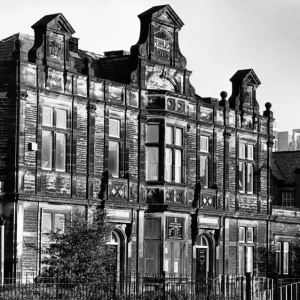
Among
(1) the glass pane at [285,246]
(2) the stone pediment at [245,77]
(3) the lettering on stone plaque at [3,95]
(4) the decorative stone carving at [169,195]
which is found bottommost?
(1) the glass pane at [285,246]

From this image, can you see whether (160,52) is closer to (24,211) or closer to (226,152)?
(226,152)

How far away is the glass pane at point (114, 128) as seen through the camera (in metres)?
50.2

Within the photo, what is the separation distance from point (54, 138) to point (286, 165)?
31.6 metres

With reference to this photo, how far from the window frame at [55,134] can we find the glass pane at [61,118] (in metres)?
0.05

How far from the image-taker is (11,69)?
45.3 meters

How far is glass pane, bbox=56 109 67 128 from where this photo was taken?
155 feet

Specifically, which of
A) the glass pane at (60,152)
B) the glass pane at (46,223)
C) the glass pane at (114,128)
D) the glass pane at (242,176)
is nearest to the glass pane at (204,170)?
the glass pane at (242,176)

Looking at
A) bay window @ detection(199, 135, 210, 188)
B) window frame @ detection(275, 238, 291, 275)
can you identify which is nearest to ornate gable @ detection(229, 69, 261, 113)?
bay window @ detection(199, 135, 210, 188)

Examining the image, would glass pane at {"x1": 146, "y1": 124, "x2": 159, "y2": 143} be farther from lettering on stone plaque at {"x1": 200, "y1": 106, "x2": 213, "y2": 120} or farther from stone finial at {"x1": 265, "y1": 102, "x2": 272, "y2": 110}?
stone finial at {"x1": 265, "y1": 102, "x2": 272, "y2": 110}

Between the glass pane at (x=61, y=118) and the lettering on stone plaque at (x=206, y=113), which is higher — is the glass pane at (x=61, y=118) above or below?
below

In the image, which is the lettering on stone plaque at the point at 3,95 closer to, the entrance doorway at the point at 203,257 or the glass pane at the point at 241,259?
the entrance doorway at the point at 203,257

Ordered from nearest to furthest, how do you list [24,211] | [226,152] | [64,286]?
[64,286]
[24,211]
[226,152]

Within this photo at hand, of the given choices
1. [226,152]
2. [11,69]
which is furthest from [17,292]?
[226,152]

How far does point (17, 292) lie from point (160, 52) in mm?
16725
